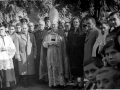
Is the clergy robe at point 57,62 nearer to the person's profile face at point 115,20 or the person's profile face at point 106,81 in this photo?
the person's profile face at point 115,20

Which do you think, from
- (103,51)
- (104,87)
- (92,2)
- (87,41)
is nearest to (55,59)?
(87,41)

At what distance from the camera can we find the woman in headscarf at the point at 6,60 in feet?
20.1

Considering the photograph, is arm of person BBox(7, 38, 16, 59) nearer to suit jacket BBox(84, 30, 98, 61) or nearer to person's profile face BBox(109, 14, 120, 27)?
suit jacket BBox(84, 30, 98, 61)

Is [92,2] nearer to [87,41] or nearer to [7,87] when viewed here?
[87,41]

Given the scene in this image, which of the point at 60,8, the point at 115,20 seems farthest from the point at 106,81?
the point at 60,8

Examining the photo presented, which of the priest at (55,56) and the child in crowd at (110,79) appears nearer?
the child in crowd at (110,79)

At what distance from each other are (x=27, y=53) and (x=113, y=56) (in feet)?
14.3

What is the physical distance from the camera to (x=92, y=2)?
8.16 meters

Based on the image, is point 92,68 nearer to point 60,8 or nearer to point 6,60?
point 6,60

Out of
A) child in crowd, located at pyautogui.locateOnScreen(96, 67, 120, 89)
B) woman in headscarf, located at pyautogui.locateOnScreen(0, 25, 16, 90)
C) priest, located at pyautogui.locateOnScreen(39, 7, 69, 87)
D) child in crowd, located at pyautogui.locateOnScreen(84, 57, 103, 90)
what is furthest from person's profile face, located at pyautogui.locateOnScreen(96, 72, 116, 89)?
woman in headscarf, located at pyautogui.locateOnScreen(0, 25, 16, 90)

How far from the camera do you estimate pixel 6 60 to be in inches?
242

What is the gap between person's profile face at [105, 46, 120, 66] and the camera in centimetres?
270

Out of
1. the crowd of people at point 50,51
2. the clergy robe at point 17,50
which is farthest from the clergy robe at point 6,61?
the clergy robe at point 17,50

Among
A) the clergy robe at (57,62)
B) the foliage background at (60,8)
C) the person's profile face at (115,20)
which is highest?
the foliage background at (60,8)
